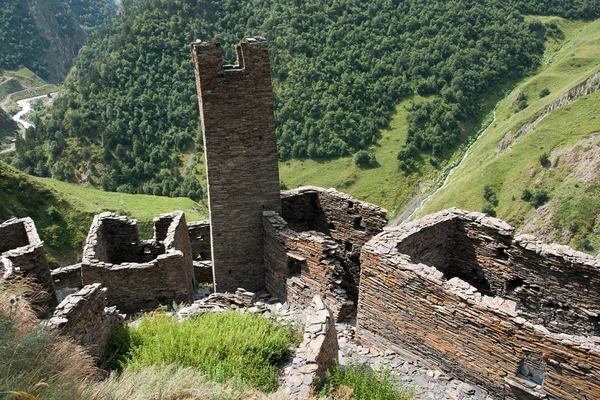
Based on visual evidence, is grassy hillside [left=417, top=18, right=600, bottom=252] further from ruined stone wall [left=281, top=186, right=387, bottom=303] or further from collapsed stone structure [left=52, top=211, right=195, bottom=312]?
collapsed stone structure [left=52, top=211, right=195, bottom=312]

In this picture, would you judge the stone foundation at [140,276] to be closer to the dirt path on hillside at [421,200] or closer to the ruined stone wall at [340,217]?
the ruined stone wall at [340,217]

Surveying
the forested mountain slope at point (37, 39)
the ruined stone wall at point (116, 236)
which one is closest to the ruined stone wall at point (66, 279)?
the ruined stone wall at point (116, 236)

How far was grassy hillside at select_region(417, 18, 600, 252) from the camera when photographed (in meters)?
47.0

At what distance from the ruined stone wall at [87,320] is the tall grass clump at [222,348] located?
72 centimetres

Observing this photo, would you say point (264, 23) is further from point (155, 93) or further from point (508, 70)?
point (508, 70)

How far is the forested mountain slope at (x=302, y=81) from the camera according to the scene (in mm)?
82125

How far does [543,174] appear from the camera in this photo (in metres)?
58.1

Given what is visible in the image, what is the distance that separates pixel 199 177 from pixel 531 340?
7407 centimetres

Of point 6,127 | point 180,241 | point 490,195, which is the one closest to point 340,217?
point 180,241

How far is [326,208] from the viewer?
17234 mm

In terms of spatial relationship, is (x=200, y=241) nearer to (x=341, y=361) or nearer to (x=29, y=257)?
(x=29, y=257)

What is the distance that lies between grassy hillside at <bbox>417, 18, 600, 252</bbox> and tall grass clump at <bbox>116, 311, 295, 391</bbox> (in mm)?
38690

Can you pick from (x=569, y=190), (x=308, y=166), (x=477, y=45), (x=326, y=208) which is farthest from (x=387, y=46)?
(x=326, y=208)

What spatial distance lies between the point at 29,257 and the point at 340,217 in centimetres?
944
